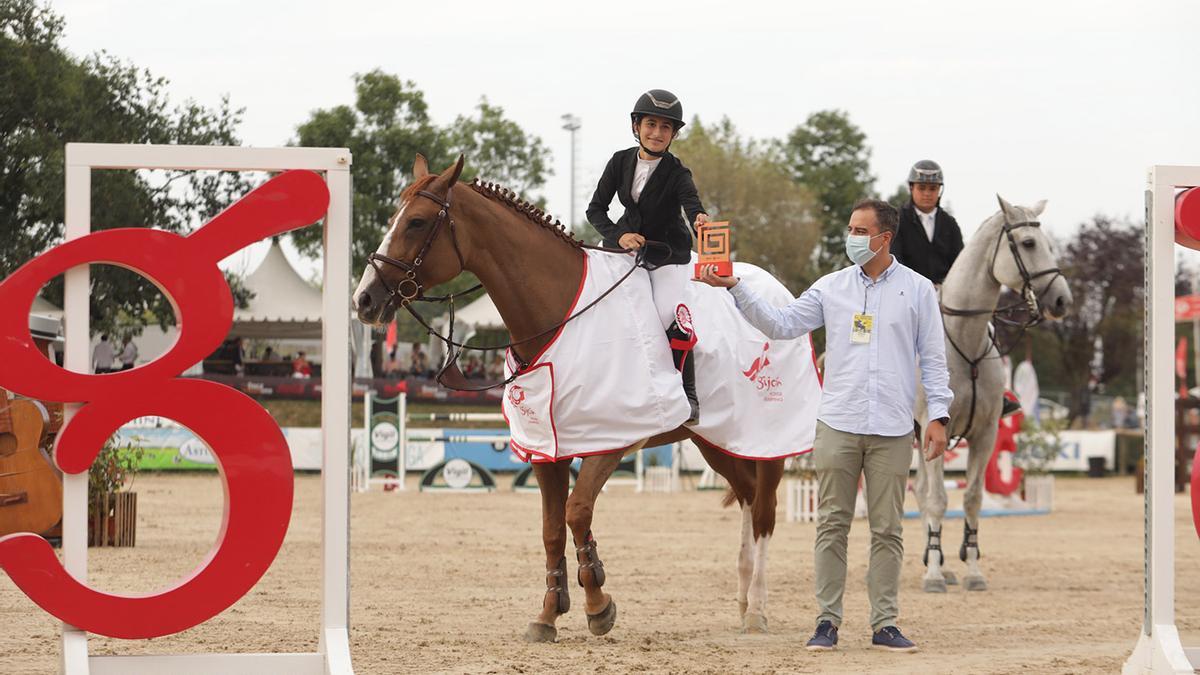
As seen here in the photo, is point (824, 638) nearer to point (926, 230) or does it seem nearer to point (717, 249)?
point (717, 249)

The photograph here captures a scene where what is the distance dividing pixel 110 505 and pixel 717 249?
23.3 ft

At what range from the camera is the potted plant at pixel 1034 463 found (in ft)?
59.8

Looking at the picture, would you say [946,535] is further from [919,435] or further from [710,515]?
[919,435]

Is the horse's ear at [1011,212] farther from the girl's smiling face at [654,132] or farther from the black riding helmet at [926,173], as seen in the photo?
the girl's smiling face at [654,132]

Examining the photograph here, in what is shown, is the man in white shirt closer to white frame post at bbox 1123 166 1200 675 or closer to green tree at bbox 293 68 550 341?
white frame post at bbox 1123 166 1200 675

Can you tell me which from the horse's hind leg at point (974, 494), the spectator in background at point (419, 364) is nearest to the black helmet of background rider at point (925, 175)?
the horse's hind leg at point (974, 494)

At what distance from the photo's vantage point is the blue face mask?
6.39 m

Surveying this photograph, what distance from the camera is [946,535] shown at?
14625mm

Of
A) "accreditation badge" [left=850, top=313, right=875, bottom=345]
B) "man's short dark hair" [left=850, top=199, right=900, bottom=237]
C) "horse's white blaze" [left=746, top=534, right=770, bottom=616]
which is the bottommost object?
"horse's white blaze" [left=746, top=534, right=770, bottom=616]

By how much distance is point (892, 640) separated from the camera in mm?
6449

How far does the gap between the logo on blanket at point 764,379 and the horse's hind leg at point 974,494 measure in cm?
272

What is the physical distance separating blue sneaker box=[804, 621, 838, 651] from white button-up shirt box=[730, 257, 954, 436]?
936mm

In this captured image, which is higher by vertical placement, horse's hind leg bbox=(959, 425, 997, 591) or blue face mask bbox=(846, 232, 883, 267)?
blue face mask bbox=(846, 232, 883, 267)

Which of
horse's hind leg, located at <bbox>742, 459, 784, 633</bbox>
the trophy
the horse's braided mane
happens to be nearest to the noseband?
the horse's braided mane
